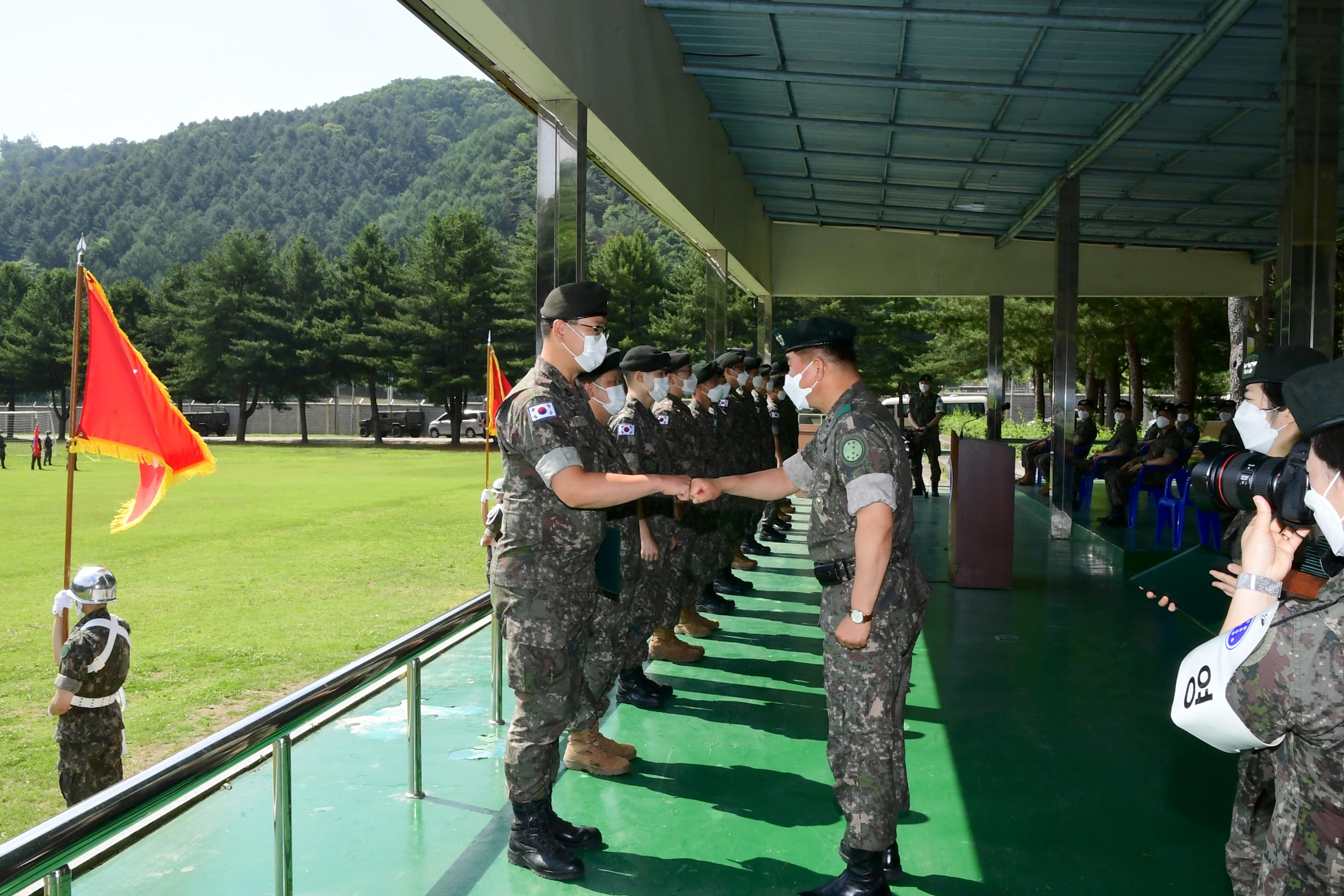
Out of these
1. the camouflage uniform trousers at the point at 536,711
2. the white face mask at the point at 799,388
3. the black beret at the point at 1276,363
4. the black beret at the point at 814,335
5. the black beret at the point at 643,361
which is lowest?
the camouflage uniform trousers at the point at 536,711

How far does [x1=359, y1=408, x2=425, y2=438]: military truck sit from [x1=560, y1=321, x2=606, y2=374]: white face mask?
42.8 metres

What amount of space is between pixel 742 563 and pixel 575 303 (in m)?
5.44

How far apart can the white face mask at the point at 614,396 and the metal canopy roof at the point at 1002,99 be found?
8.23 ft

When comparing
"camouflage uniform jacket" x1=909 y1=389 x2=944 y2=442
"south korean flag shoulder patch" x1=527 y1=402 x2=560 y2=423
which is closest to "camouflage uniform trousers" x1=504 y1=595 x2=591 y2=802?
"south korean flag shoulder patch" x1=527 y1=402 x2=560 y2=423

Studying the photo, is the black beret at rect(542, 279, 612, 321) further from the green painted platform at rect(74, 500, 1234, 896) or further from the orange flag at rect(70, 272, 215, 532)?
the orange flag at rect(70, 272, 215, 532)

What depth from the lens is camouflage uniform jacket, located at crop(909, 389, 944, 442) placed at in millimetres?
13266

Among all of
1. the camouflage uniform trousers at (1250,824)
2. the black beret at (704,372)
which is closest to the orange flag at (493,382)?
the black beret at (704,372)

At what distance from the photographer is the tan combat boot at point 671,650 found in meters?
5.17

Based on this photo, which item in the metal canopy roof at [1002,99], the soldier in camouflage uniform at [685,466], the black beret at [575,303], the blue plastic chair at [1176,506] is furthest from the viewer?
the blue plastic chair at [1176,506]

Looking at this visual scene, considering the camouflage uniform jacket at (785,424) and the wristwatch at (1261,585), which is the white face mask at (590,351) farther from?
the camouflage uniform jacket at (785,424)

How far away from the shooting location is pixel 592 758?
3584 millimetres

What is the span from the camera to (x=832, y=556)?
261cm

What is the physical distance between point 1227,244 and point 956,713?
12.7 metres

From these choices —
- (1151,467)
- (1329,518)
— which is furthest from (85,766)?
(1151,467)
